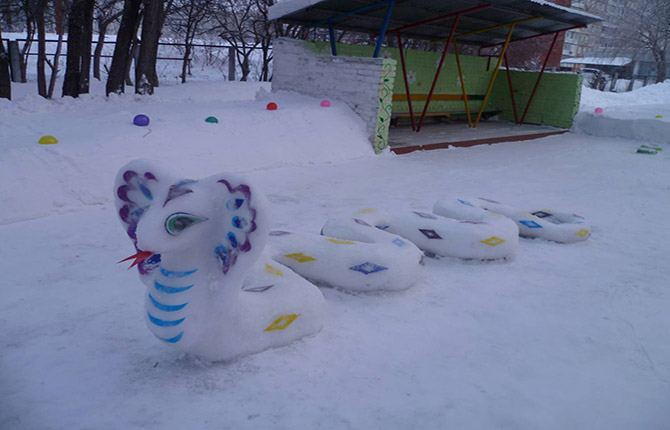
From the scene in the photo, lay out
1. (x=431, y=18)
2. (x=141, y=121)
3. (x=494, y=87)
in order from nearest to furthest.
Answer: (x=141, y=121)
(x=431, y=18)
(x=494, y=87)

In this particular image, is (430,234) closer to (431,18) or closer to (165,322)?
(165,322)

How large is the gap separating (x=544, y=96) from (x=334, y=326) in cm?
1163

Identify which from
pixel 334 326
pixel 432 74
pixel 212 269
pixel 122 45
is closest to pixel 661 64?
pixel 432 74

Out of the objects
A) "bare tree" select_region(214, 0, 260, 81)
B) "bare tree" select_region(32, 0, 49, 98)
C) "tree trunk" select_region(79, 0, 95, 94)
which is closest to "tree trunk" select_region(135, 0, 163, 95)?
"tree trunk" select_region(79, 0, 95, 94)

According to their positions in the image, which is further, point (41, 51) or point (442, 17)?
point (41, 51)

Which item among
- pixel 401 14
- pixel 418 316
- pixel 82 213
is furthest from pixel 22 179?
pixel 401 14

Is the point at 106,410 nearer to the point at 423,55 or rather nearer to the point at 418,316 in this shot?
the point at 418,316

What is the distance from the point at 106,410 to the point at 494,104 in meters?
13.3

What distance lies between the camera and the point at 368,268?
3.02 metres

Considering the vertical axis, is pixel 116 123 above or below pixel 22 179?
above

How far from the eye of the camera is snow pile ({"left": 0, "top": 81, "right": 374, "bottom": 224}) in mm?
4320

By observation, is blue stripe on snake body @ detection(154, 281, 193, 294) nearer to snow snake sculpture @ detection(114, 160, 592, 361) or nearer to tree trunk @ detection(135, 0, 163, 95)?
snow snake sculpture @ detection(114, 160, 592, 361)

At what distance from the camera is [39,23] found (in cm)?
1049

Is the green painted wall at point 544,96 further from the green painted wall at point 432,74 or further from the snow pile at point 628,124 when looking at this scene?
the green painted wall at point 432,74
